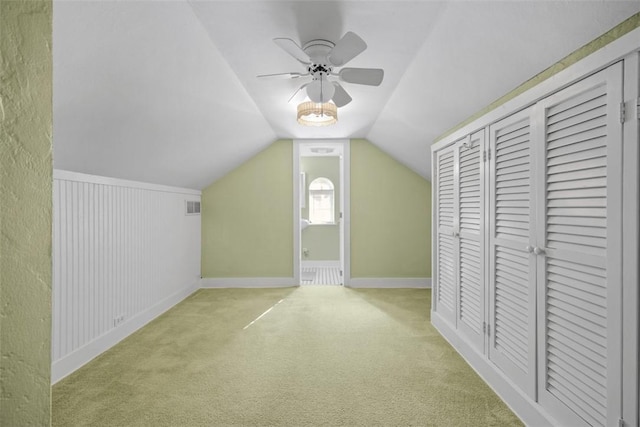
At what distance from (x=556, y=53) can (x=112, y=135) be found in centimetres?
246

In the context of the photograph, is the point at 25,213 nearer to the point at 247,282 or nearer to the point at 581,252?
the point at 581,252

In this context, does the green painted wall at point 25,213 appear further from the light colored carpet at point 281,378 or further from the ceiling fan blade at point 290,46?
the light colored carpet at point 281,378

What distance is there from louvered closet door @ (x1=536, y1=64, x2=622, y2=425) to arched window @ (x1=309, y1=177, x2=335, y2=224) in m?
4.76

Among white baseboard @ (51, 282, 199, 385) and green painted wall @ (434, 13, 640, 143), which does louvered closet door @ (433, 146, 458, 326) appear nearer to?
green painted wall @ (434, 13, 640, 143)

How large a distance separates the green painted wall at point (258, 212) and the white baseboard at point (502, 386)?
254 centimetres

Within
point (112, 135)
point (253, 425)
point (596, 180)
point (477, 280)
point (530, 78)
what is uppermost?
point (530, 78)

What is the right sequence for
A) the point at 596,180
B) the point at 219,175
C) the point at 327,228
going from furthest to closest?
the point at 327,228 → the point at 219,175 → the point at 596,180

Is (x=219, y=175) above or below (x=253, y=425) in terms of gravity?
above

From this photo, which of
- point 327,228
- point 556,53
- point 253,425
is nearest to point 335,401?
point 253,425

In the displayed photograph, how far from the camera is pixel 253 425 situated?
169 cm

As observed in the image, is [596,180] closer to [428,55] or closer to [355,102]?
[428,55]

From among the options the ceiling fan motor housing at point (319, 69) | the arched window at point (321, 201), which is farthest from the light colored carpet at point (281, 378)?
the arched window at point (321, 201)

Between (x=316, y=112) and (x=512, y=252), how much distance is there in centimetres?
146

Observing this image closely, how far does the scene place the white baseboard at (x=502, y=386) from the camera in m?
1.62
